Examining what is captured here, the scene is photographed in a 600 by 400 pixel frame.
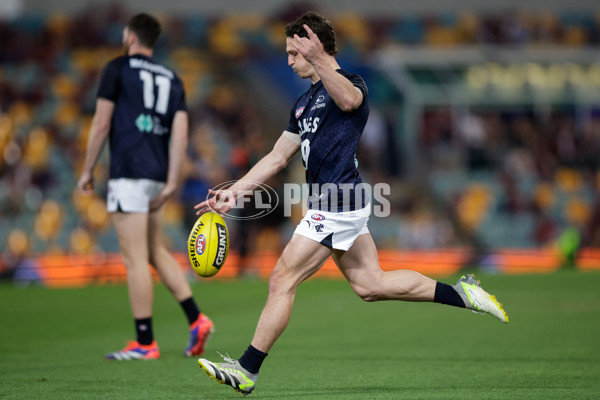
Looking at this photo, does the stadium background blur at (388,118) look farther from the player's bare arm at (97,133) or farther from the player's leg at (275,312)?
the player's leg at (275,312)

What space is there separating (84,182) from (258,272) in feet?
31.3

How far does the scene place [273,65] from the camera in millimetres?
24016

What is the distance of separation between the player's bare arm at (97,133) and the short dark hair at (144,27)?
61cm

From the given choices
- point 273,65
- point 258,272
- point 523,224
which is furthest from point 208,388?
point 273,65

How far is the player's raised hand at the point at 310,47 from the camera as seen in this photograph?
4855 mm

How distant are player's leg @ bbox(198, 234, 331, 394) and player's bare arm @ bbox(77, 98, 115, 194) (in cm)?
236

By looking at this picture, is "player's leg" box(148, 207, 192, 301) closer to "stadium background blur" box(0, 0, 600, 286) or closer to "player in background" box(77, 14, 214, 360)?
"player in background" box(77, 14, 214, 360)

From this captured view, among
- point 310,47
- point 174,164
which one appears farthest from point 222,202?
point 174,164

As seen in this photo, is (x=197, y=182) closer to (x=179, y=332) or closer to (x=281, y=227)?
(x=281, y=227)

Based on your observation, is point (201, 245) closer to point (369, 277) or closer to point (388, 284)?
point (369, 277)

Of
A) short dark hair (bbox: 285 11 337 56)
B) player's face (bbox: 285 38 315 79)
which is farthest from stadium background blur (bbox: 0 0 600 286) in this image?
short dark hair (bbox: 285 11 337 56)

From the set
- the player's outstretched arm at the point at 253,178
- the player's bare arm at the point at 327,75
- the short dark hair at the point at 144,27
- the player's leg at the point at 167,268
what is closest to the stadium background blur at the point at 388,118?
the player's leg at the point at 167,268

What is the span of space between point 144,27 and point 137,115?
721 mm

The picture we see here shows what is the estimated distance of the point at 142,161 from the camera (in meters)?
6.82
